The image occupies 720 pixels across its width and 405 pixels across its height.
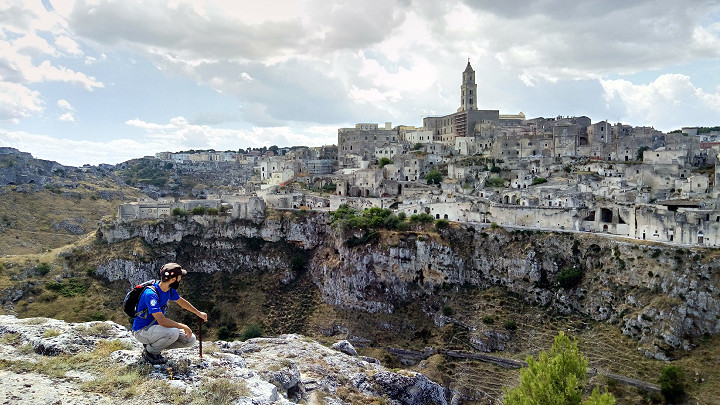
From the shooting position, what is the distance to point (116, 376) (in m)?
10.0

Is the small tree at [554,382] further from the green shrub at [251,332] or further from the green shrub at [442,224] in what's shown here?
the green shrub at [251,332]

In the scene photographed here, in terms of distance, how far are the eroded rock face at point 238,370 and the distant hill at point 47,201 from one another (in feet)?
208

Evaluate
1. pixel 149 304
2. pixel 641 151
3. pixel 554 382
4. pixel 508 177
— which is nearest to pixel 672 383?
pixel 554 382

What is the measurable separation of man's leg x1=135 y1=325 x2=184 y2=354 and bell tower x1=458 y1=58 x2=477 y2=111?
3374 inches

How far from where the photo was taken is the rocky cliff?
119 ft

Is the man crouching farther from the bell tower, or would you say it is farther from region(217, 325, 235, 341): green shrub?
the bell tower

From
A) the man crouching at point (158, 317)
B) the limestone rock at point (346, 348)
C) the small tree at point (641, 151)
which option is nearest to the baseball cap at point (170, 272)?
the man crouching at point (158, 317)

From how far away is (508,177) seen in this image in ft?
212

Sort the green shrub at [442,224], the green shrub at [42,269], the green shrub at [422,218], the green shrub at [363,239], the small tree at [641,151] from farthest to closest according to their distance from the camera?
the small tree at [641,151] < the green shrub at [42,269] < the green shrub at [422,218] < the green shrub at [363,239] < the green shrub at [442,224]

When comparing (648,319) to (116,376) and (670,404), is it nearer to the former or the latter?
(670,404)

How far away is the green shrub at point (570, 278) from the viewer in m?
42.6

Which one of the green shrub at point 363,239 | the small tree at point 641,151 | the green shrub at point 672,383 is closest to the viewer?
the green shrub at point 672,383

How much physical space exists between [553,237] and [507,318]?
28.6 ft

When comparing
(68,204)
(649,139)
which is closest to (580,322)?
(649,139)
